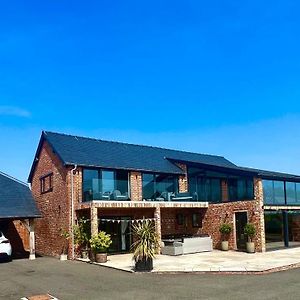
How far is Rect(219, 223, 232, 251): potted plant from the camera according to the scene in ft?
70.1

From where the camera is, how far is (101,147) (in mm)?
24469

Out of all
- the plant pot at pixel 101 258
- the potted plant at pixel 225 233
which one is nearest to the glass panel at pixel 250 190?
the potted plant at pixel 225 233

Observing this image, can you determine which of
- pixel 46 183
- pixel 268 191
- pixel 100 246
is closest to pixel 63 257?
pixel 100 246

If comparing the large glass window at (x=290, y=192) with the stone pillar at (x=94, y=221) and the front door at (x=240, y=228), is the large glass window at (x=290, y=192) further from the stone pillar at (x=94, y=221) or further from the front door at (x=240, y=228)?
the stone pillar at (x=94, y=221)

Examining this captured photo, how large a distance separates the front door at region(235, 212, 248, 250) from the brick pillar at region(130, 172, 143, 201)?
17.0 ft

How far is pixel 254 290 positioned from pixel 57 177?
1382 cm

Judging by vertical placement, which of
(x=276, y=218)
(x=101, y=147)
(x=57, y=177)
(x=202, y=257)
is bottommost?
(x=202, y=257)

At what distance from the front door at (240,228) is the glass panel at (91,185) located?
711 centimetres

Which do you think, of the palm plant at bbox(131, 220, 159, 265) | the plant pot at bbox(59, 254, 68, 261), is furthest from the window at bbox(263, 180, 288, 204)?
the plant pot at bbox(59, 254, 68, 261)

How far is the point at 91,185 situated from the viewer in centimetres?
2109

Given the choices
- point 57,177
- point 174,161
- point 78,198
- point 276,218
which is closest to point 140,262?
point 78,198

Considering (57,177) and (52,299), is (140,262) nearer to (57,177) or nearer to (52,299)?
(52,299)

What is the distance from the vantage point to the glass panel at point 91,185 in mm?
20766

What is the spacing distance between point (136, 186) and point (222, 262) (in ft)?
25.7
